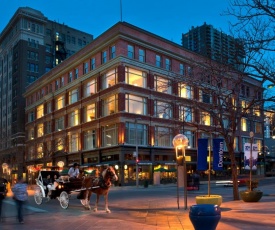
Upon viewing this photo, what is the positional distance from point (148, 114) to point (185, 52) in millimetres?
13961

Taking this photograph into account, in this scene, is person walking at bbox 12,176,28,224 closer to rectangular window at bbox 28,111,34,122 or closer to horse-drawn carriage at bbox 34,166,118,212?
horse-drawn carriage at bbox 34,166,118,212

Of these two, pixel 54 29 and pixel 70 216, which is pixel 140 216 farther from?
pixel 54 29

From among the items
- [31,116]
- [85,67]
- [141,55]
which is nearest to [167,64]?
[141,55]

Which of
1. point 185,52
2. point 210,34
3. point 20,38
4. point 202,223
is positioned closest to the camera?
point 202,223

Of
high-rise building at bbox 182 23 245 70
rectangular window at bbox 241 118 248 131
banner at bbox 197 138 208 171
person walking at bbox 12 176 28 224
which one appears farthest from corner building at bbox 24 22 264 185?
person walking at bbox 12 176 28 224

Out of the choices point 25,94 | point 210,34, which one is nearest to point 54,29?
point 25,94

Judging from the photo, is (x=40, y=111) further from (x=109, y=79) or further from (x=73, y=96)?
(x=109, y=79)

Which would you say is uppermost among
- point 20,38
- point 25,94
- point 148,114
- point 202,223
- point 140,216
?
point 20,38

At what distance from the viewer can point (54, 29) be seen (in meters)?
110

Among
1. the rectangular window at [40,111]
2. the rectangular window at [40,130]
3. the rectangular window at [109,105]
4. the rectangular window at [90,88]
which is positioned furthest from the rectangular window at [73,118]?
the rectangular window at [40,111]

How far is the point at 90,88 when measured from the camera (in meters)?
64.2

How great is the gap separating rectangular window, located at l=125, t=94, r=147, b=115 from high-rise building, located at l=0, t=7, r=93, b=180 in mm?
40134

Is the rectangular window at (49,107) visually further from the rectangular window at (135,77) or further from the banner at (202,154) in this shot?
the banner at (202,154)

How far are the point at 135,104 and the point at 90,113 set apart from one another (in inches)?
386
